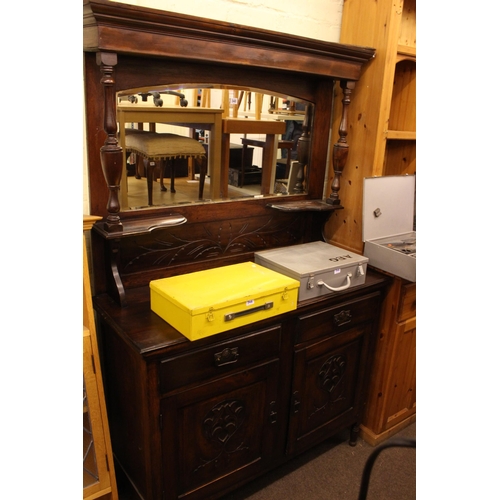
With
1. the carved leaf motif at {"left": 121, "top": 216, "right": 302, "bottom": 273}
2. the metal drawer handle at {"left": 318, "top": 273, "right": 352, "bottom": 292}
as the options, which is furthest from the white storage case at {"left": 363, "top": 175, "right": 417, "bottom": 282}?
the carved leaf motif at {"left": 121, "top": 216, "right": 302, "bottom": 273}

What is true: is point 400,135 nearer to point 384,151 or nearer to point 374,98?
point 384,151

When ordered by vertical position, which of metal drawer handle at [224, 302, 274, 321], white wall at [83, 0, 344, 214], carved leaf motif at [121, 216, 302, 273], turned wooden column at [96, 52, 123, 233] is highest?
white wall at [83, 0, 344, 214]

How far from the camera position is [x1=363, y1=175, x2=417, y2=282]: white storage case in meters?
1.77

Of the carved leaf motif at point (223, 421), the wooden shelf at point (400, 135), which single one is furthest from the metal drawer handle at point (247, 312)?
the wooden shelf at point (400, 135)

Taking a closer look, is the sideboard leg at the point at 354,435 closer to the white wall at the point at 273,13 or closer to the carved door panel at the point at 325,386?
the carved door panel at the point at 325,386

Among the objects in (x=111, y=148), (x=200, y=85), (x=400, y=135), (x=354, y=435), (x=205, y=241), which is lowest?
(x=354, y=435)

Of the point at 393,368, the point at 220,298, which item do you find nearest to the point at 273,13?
the point at 220,298

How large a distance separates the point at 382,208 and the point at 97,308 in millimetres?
1208

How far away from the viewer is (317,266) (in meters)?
1.65

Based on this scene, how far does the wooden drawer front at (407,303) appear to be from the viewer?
75.7 inches

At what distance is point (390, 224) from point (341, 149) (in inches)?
15.6

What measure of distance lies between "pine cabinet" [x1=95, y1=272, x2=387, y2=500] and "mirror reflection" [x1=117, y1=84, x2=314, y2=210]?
0.42 meters

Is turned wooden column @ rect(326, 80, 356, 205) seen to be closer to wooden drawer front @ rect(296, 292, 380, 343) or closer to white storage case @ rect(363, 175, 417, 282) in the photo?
white storage case @ rect(363, 175, 417, 282)

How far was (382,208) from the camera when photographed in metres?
1.91
